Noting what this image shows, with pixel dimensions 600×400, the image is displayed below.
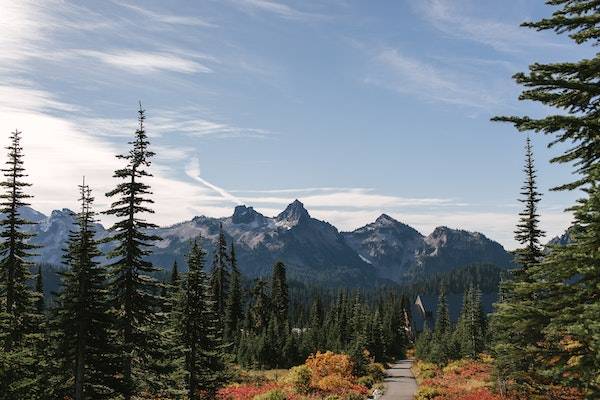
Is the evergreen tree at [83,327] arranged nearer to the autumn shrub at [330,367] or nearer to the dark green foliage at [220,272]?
the autumn shrub at [330,367]

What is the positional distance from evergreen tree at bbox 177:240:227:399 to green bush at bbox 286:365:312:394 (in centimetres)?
1070

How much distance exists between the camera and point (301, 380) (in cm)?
4138

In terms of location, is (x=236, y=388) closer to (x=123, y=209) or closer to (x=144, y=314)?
(x=144, y=314)

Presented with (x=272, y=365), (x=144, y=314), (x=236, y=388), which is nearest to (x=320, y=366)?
(x=236, y=388)

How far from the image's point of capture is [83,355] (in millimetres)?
20344

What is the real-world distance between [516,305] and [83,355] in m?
17.3

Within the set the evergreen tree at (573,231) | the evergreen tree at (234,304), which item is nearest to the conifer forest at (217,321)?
the evergreen tree at (573,231)

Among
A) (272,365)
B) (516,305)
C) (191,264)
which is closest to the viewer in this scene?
(516,305)

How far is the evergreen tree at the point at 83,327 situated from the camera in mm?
20328

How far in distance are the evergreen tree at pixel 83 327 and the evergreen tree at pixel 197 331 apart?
8873 mm

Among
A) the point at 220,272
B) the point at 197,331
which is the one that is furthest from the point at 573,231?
the point at 220,272

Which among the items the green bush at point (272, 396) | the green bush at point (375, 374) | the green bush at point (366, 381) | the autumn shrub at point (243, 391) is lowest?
the green bush at point (375, 374)

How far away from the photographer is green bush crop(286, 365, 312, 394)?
1597 inches

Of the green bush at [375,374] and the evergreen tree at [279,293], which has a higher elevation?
the evergreen tree at [279,293]
